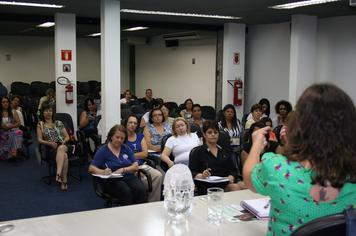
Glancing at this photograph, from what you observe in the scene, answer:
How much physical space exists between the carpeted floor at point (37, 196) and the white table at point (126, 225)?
2770mm

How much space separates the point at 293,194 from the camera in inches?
69.5

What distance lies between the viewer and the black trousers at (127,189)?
15.0 feet

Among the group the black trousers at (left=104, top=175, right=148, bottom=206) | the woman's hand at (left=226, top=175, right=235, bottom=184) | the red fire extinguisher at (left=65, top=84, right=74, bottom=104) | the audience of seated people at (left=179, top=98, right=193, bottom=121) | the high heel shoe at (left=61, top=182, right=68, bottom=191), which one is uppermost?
the red fire extinguisher at (left=65, top=84, right=74, bottom=104)

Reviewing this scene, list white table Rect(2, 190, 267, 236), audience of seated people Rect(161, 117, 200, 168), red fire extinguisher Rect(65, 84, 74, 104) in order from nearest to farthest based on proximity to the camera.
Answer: white table Rect(2, 190, 267, 236) < audience of seated people Rect(161, 117, 200, 168) < red fire extinguisher Rect(65, 84, 74, 104)

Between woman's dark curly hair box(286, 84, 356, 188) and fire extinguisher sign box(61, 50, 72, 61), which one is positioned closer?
woman's dark curly hair box(286, 84, 356, 188)

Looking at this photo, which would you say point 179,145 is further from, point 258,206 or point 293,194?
point 293,194

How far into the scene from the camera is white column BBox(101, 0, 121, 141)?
6867 millimetres

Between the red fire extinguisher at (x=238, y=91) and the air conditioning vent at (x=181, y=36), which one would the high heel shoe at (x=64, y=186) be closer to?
the red fire extinguisher at (x=238, y=91)

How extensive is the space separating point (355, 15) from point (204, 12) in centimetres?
287

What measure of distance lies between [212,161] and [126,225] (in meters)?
2.24

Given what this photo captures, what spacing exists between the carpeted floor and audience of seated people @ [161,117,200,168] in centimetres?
112

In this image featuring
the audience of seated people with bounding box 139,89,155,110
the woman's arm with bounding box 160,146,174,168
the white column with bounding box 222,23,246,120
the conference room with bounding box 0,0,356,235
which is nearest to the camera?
the woman's arm with bounding box 160,146,174,168

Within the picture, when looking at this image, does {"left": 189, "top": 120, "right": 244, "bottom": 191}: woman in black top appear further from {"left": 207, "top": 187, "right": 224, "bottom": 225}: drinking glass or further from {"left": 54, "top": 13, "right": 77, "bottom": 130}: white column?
{"left": 54, "top": 13, "right": 77, "bottom": 130}: white column

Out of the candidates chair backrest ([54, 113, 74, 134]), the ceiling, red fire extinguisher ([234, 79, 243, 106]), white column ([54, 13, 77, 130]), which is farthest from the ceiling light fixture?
chair backrest ([54, 113, 74, 134])
